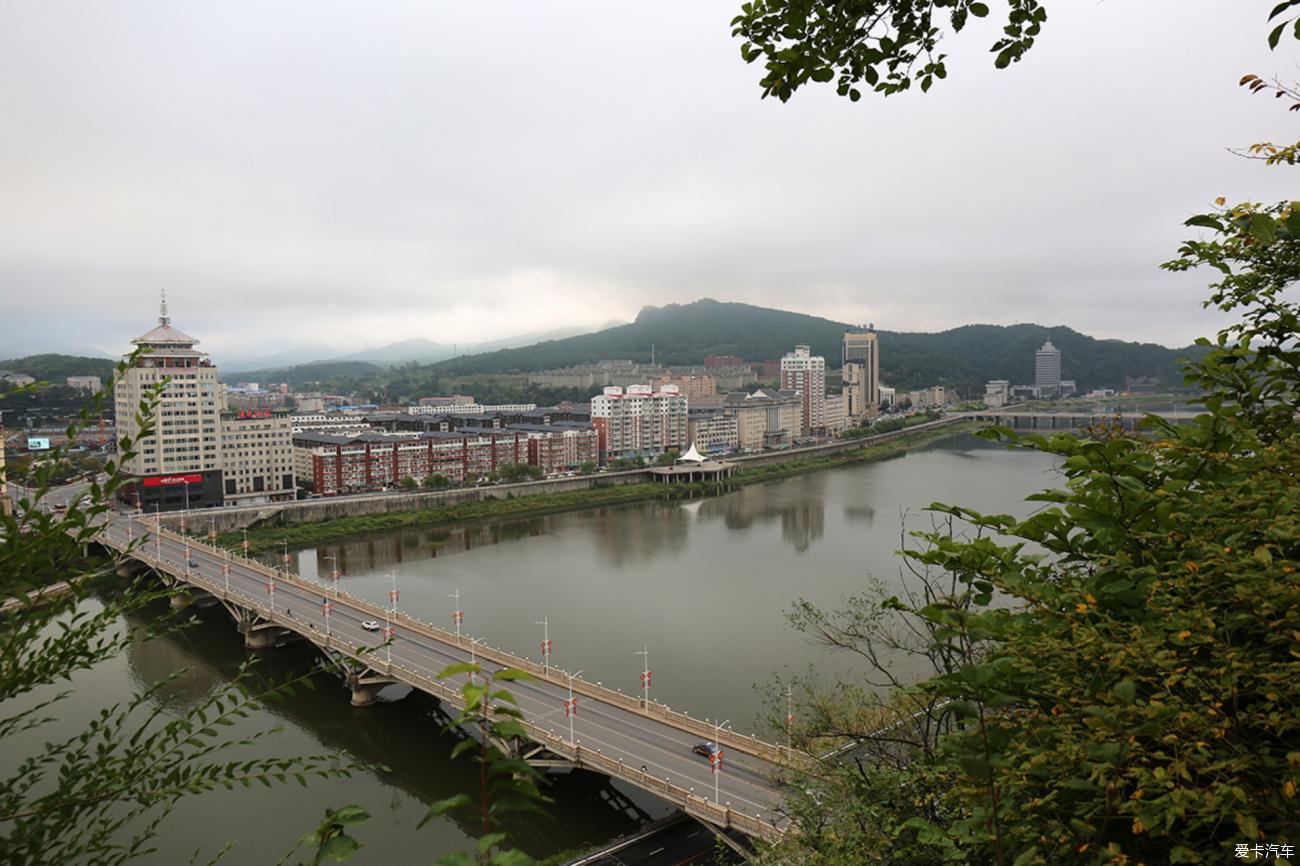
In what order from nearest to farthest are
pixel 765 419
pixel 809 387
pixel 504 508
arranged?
1. pixel 504 508
2. pixel 765 419
3. pixel 809 387

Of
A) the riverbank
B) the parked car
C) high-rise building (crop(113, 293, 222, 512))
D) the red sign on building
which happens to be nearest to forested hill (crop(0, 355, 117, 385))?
high-rise building (crop(113, 293, 222, 512))

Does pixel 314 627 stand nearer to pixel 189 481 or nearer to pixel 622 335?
Answer: pixel 189 481

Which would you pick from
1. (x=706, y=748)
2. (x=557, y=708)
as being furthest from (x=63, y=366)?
(x=706, y=748)

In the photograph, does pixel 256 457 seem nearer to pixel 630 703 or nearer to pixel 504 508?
pixel 504 508

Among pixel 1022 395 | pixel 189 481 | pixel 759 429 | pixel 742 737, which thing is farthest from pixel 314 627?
pixel 1022 395

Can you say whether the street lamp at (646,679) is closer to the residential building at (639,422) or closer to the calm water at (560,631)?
the calm water at (560,631)

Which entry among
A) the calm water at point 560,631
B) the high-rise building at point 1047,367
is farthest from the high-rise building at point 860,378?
the calm water at point 560,631
